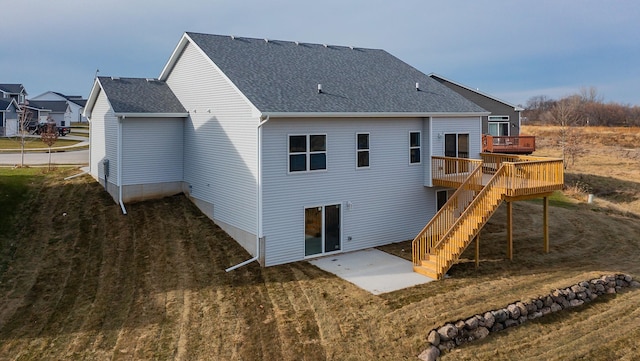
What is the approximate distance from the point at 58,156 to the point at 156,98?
1461 cm

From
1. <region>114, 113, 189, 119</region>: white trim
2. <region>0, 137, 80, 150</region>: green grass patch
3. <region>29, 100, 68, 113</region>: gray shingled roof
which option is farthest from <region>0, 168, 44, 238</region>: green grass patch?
<region>29, 100, 68, 113</region>: gray shingled roof

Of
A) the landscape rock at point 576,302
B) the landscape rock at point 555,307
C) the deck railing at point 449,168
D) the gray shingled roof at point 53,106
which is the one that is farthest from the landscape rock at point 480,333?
the gray shingled roof at point 53,106

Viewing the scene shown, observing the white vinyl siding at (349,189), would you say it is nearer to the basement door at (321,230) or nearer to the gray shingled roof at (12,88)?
the basement door at (321,230)

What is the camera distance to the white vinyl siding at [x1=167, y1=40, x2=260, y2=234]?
14.6 meters

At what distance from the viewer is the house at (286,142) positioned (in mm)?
14578

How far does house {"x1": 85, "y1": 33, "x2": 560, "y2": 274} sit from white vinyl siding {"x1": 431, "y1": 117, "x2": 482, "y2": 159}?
0.04 meters

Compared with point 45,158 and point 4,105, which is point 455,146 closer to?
point 45,158

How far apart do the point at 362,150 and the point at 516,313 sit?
721cm

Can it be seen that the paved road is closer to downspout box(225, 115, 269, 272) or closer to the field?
the field

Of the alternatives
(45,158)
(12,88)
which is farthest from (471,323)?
(12,88)

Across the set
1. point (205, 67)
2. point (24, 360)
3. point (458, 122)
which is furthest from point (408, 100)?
point (24, 360)

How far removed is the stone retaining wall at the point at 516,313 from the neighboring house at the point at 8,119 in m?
49.8

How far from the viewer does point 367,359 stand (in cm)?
932

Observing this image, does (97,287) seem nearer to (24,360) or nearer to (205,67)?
(24,360)
